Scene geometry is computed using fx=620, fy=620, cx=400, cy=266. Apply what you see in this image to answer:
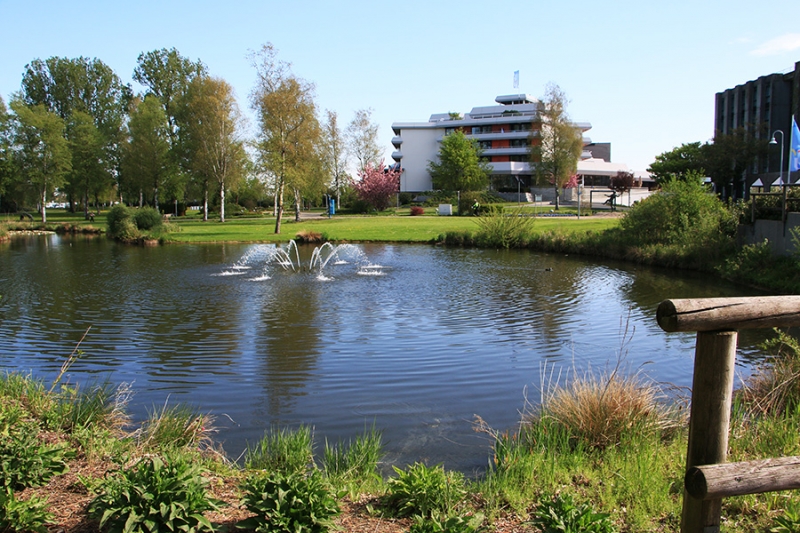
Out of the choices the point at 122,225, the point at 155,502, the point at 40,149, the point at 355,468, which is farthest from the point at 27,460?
the point at 40,149

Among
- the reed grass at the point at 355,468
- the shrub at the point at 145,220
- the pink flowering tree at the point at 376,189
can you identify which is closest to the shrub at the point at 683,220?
the reed grass at the point at 355,468

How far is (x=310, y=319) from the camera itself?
50.0 feet

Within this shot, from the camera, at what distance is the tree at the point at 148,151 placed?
58.8 metres

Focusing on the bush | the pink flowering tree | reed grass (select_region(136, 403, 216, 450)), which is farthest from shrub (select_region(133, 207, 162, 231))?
the bush

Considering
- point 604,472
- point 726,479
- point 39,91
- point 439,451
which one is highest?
point 39,91

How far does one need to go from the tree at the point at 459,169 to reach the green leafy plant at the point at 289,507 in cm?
8312

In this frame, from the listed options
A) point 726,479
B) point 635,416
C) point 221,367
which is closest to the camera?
point 726,479

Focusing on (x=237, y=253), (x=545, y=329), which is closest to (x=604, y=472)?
(x=545, y=329)

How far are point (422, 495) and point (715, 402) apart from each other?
6.76ft

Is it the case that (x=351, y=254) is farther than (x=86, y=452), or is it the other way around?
(x=351, y=254)

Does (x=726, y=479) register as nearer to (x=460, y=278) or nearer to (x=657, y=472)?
(x=657, y=472)

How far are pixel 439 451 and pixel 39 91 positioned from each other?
83.3m

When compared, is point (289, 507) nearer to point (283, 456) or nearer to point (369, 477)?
point (369, 477)

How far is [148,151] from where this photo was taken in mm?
58906
